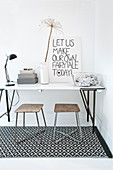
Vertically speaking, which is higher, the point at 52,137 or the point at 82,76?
the point at 82,76

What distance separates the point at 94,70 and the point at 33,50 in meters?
1.11

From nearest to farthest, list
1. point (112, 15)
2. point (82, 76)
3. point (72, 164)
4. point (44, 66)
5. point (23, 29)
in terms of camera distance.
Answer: point (72, 164) < point (112, 15) < point (82, 76) < point (44, 66) < point (23, 29)

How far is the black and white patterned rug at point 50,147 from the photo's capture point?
1712 mm

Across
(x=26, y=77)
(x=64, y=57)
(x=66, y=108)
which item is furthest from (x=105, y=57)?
(x=26, y=77)

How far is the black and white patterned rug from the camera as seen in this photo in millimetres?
1712

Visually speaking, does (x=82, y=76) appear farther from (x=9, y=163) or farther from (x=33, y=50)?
(x=9, y=163)

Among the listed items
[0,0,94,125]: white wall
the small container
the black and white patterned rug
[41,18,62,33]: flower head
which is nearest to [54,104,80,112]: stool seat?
the small container

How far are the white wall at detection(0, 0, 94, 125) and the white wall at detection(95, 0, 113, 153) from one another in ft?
0.60

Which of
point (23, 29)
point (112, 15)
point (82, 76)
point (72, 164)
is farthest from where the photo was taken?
point (23, 29)

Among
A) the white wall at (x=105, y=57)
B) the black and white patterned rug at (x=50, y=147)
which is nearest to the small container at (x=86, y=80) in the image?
the white wall at (x=105, y=57)

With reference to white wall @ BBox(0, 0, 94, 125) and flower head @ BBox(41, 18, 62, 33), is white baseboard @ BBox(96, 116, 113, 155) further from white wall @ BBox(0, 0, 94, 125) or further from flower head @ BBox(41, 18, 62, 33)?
flower head @ BBox(41, 18, 62, 33)

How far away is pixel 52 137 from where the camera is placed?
212 cm

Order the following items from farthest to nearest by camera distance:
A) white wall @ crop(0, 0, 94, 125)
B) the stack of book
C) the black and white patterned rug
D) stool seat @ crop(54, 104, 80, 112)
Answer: white wall @ crop(0, 0, 94, 125), the stack of book, stool seat @ crop(54, 104, 80, 112), the black and white patterned rug

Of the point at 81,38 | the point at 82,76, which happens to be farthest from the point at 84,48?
the point at 82,76
